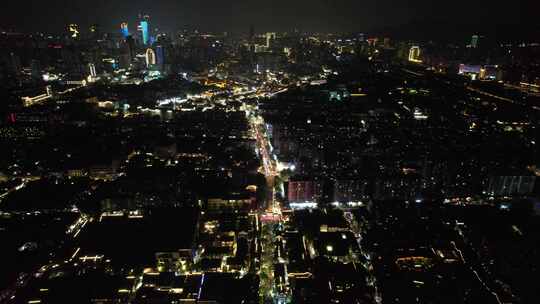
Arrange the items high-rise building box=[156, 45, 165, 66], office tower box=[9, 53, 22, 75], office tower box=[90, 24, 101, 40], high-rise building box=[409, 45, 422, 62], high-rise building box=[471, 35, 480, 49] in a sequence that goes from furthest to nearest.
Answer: office tower box=[90, 24, 101, 40] → high-rise building box=[409, 45, 422, 62] → high-rise building box=[471, 35, 480, 49] → high-rise building box=[156, 45, 165, 66] → office tower box=[9, 53, 22, 75]

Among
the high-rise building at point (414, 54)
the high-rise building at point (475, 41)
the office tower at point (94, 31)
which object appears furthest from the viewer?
the office tower at point (94, 31)

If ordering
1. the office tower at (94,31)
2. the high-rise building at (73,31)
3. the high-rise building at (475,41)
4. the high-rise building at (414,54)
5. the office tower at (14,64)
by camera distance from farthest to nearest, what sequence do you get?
the office tower at (94,31)
the high-rise building at (73,31)
the high-rise building at (414,54)
the high-rise building at (475,41)
the office tower at (14,64)

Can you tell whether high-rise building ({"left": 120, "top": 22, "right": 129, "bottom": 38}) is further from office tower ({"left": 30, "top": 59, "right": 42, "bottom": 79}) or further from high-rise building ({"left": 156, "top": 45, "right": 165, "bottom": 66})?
office tower ({"left": 30, "top": 59, "right": 42, "bottom": 79})

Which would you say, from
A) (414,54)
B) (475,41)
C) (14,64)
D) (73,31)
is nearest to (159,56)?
(14,64)

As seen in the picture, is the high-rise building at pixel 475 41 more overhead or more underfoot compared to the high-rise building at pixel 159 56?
more overhead

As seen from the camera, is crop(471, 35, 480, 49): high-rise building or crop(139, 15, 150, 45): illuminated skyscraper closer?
crop(471, 35, 480, 49): high-rise building

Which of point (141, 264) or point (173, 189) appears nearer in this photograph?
point (141, 264)

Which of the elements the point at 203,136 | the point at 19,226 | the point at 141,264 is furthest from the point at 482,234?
the point at 19,226

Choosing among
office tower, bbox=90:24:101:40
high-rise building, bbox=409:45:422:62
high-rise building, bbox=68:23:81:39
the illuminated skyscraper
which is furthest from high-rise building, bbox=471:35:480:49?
high-rise building, bbox=68:23:81:39

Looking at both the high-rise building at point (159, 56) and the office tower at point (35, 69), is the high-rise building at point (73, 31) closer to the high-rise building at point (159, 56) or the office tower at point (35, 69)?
the high-rise building at point (159, 56)

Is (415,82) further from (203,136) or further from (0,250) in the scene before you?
(0,250)

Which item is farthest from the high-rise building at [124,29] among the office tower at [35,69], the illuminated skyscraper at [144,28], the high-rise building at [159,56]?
the office tower at [35,69]
